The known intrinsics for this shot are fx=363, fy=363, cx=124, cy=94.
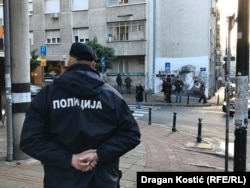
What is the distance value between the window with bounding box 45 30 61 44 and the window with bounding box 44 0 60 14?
214 cm

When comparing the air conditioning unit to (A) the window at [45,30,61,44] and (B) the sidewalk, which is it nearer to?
(A) the window at [45,30,61,44]

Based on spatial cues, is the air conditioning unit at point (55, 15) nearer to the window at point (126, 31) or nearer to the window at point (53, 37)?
the window at point (53, 37)

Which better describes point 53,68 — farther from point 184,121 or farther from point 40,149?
point 40,149

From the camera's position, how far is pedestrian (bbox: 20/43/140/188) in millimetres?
2661

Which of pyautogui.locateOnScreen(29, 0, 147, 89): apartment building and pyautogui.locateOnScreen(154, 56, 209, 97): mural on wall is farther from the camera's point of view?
pyautogui.locateOnScreen(29, 0, 147, 89): apartment building

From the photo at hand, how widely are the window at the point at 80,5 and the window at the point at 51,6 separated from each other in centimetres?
195

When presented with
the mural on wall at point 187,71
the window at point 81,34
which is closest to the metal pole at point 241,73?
the mural on wall at point 187,71

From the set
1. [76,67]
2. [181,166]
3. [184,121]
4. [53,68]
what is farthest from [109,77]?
[76,67]

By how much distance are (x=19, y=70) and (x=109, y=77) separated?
92.3 ft

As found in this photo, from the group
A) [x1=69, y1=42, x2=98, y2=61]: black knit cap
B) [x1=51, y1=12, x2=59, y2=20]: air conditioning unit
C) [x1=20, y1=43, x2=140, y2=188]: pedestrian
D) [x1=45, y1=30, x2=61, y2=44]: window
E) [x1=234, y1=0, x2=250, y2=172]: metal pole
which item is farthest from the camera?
[x1=45, y1=30, x2=61, y2=44]: window

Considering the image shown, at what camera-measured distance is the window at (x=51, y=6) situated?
37406mm

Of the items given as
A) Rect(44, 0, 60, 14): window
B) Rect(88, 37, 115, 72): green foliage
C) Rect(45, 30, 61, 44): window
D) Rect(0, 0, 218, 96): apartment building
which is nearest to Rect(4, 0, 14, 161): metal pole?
Rect(88, 37, 115, 72): green foliage

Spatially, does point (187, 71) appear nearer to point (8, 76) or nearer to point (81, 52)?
point (8, 76)

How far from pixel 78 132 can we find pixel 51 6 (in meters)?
36.9
